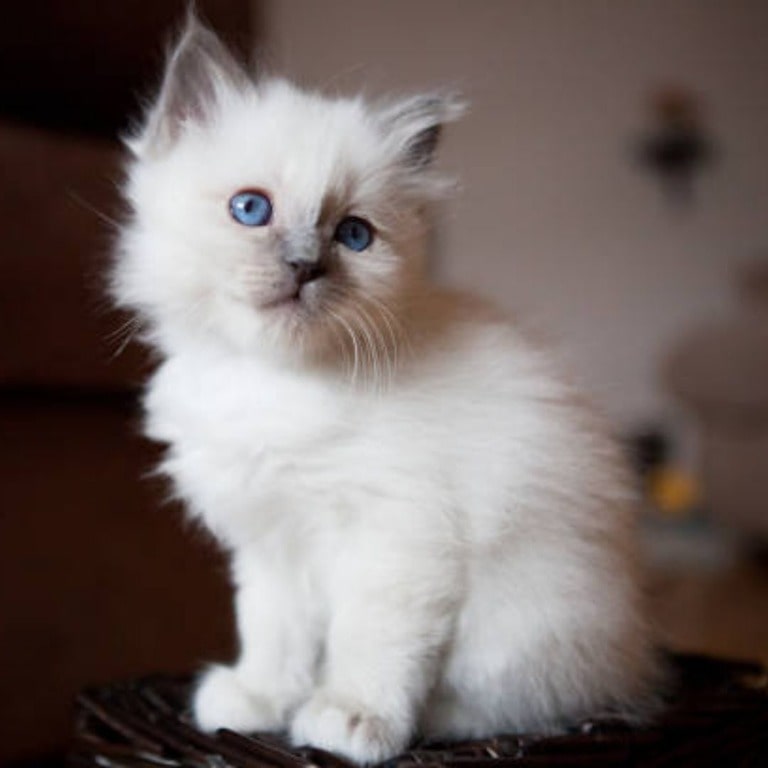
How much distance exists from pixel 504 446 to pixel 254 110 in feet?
1.31

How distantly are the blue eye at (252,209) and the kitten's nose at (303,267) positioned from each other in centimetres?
6

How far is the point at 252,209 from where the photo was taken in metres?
0.85

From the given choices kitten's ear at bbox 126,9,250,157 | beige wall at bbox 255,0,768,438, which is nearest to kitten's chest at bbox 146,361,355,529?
kitten's ear at bbox 126,9,250,157

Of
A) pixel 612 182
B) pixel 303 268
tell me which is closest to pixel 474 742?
pixel 303 268

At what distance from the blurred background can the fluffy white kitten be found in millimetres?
170

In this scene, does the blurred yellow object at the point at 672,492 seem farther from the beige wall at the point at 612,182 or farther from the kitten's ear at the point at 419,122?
the kitten's ear at the point at 419,122

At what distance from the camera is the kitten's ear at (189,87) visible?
93 centimetres

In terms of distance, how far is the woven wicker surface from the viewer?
0.78 meters

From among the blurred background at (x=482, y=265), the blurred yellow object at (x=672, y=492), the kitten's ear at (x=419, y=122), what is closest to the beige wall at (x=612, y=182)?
the blurred background at (x=482, y=265)

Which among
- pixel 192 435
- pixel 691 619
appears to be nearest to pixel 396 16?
pixel 691 619

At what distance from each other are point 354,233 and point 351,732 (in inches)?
17.3

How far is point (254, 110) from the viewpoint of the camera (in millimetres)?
919

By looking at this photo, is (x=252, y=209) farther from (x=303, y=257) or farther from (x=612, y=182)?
(x=612, y=182)

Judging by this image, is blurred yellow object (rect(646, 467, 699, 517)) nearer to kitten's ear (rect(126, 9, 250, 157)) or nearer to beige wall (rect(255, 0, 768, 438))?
beige wall (rect(255, 0, 768, 438))
